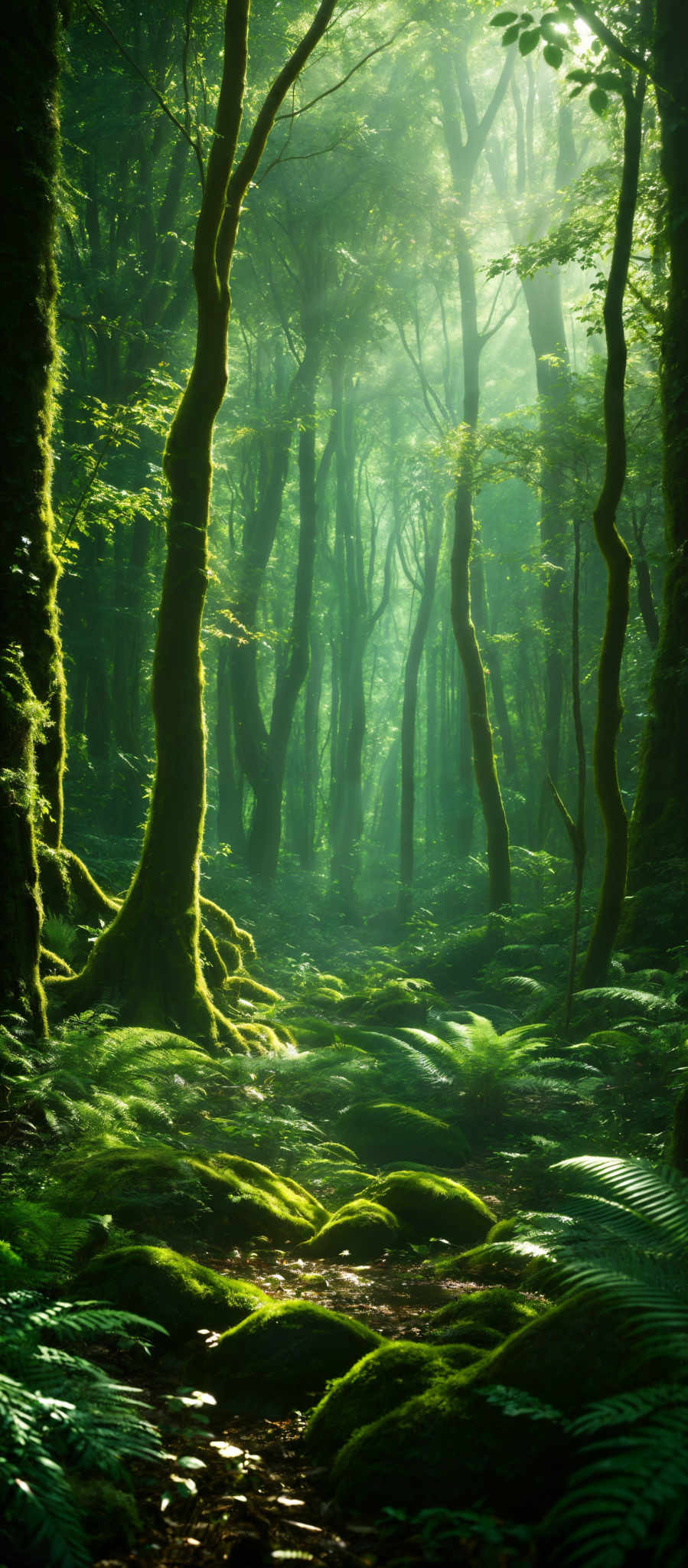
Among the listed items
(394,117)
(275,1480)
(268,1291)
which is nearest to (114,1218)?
(268,1291)

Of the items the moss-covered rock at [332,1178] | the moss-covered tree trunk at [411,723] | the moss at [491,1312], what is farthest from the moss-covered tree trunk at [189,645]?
the moss-covered tree trunk at [411,723]

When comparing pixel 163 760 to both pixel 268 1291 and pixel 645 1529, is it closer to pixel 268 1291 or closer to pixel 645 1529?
pixel 268 1291

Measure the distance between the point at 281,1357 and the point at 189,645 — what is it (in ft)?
19.6

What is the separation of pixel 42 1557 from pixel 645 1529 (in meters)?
1.28

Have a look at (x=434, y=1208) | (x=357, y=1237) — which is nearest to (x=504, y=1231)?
(x=434, y=1208)

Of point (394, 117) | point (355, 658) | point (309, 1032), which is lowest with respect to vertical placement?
point (309, 1032)

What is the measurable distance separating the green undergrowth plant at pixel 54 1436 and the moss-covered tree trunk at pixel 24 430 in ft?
9.36

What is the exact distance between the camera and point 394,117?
71.3 feet

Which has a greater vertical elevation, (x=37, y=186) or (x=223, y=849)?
(x=37, y=186)

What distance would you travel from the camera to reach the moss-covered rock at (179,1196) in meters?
4.05

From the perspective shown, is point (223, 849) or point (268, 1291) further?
point (223, 849)

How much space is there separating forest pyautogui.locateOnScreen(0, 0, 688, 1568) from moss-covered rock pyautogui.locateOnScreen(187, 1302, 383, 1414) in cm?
1

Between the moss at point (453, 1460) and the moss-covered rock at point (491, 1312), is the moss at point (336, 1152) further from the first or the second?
the moss at point (453, 1460)

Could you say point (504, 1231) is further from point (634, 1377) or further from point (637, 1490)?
point (637, 1490)
